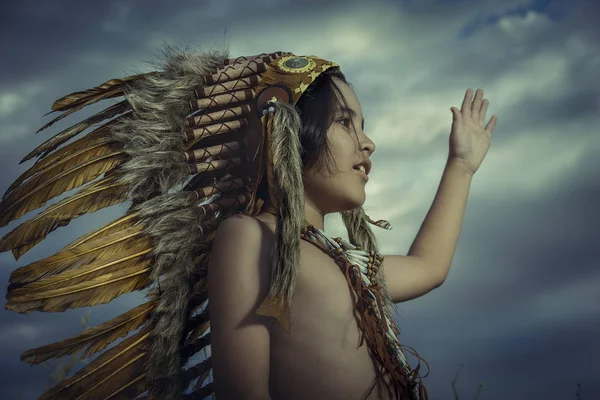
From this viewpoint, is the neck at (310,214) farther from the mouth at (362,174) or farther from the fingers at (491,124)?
the fingers at (491,124)

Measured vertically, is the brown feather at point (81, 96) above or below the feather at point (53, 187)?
above

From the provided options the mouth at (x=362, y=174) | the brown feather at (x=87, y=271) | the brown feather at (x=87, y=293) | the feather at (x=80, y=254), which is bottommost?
the brown feather at (x=87, y=293)

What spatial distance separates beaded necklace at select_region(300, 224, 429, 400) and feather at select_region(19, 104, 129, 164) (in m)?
1.03

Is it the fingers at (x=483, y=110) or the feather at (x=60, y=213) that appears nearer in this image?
the feather at (x=60, y=213)

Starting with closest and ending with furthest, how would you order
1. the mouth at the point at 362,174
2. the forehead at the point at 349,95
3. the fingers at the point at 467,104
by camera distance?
1. the mouth at the point at 362,174
2. the forehead at the point at 349,95
3. the fingers at the point at 467,104

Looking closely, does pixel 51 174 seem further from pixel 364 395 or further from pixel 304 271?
pixel 364 395

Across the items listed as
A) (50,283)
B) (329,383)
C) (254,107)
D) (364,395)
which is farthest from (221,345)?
(254,107)

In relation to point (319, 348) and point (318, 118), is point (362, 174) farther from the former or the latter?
point (319, 348)

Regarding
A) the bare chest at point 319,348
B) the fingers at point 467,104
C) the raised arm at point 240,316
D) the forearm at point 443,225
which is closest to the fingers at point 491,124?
the fingers at point 467,104

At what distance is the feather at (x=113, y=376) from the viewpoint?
99.4 inches

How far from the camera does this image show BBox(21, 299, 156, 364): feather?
2.51 metres

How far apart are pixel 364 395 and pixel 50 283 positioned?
4.23 ft

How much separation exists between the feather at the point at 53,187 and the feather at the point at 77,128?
0.18 metres

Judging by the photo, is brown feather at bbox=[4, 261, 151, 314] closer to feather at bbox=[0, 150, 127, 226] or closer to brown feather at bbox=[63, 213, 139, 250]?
brown feather at bbox=[63, 213, 139, 250]
